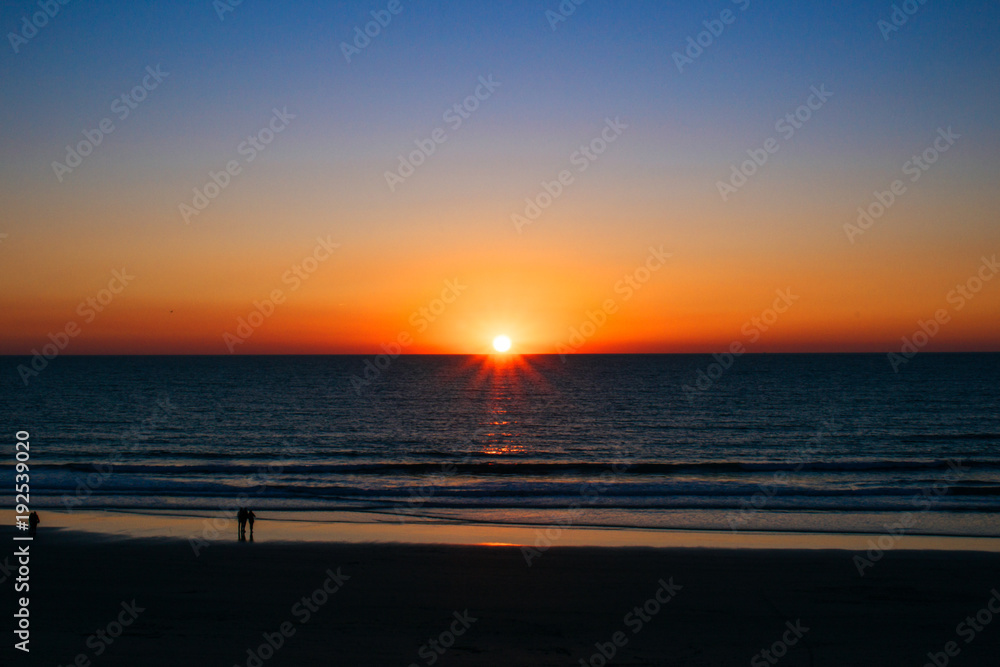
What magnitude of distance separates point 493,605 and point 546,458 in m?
26.5

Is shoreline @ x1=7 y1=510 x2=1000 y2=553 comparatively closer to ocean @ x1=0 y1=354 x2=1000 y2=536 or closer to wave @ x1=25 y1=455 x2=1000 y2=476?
ocean @ x1=0 y1=354 x2=1000 y2=536

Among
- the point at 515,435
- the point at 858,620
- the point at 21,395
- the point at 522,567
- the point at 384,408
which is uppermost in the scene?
the point at 21,395

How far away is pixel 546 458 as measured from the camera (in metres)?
40.8

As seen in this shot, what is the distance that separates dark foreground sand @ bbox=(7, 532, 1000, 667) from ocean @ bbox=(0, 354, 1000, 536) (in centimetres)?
613

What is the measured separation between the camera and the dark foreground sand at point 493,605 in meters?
12.0

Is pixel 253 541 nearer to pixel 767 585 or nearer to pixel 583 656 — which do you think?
pixel 583 656

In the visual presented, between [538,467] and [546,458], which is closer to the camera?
[538,467]

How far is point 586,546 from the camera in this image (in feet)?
65.0

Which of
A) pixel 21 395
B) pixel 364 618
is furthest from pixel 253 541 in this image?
pixel 21 395

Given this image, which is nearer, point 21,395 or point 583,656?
point 583,656

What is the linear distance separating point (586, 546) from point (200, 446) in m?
32.9

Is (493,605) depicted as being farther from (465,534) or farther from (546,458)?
(546,458)

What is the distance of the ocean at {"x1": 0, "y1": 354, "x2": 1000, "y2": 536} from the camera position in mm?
26344

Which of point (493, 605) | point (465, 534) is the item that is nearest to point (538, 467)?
point (465, 534)
